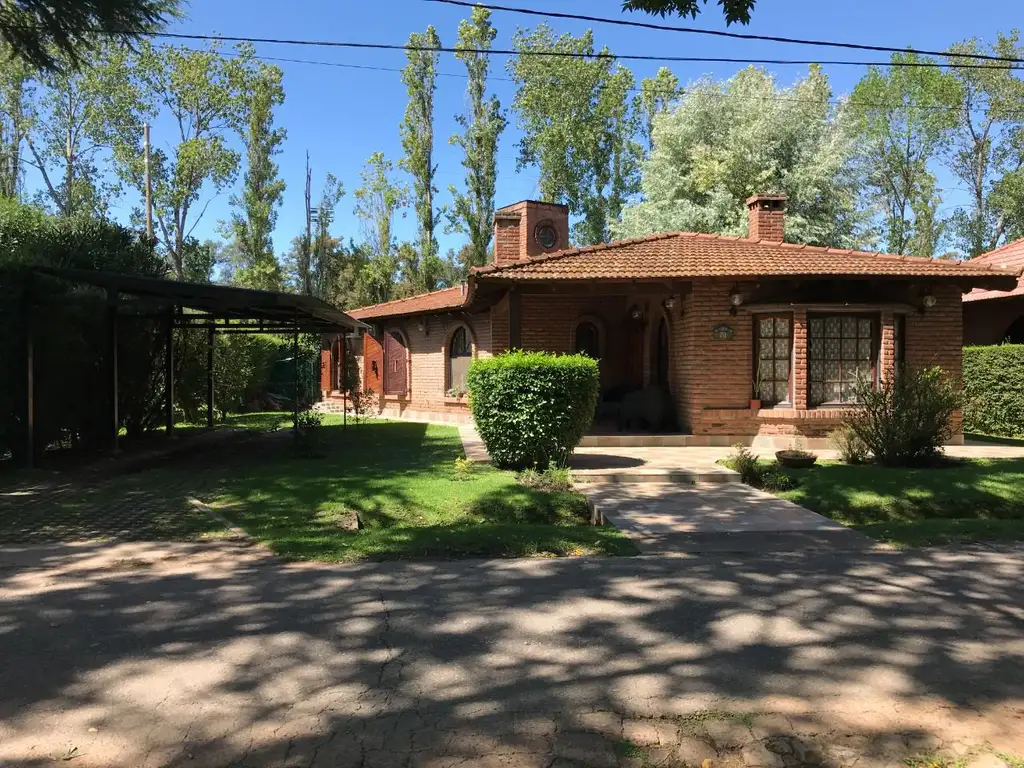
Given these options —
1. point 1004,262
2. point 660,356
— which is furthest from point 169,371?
point 1004,262

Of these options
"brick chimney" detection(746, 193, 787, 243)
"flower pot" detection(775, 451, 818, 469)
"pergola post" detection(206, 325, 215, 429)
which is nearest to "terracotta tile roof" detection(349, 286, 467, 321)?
"pergola post" detection(206, 325, 215, 429)

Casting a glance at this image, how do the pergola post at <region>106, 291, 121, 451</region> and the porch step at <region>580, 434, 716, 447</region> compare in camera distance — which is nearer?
the pergola post at <region>106, 291, 121, 451</region>

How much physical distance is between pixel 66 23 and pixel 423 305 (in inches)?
501

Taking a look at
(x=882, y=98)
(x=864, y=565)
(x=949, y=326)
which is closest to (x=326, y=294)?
(x=882, y=98)

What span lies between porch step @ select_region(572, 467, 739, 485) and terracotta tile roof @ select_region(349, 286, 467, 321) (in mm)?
8072

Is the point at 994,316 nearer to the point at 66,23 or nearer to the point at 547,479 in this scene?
the point at 547,479

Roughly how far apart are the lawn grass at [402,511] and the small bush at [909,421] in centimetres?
503

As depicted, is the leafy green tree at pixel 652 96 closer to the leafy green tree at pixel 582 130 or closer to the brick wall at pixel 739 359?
the leafy green tree at pixel 582 130

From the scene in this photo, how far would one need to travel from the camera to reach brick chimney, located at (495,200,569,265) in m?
18.1

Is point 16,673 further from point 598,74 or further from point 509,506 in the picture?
point 598,74

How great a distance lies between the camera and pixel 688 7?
5.98m

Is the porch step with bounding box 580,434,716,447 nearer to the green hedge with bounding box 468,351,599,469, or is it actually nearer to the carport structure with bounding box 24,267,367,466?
the green hedge with bounding box 468,351,599,469

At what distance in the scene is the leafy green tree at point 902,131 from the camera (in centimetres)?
3325

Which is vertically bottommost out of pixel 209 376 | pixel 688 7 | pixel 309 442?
pixel 309 442
